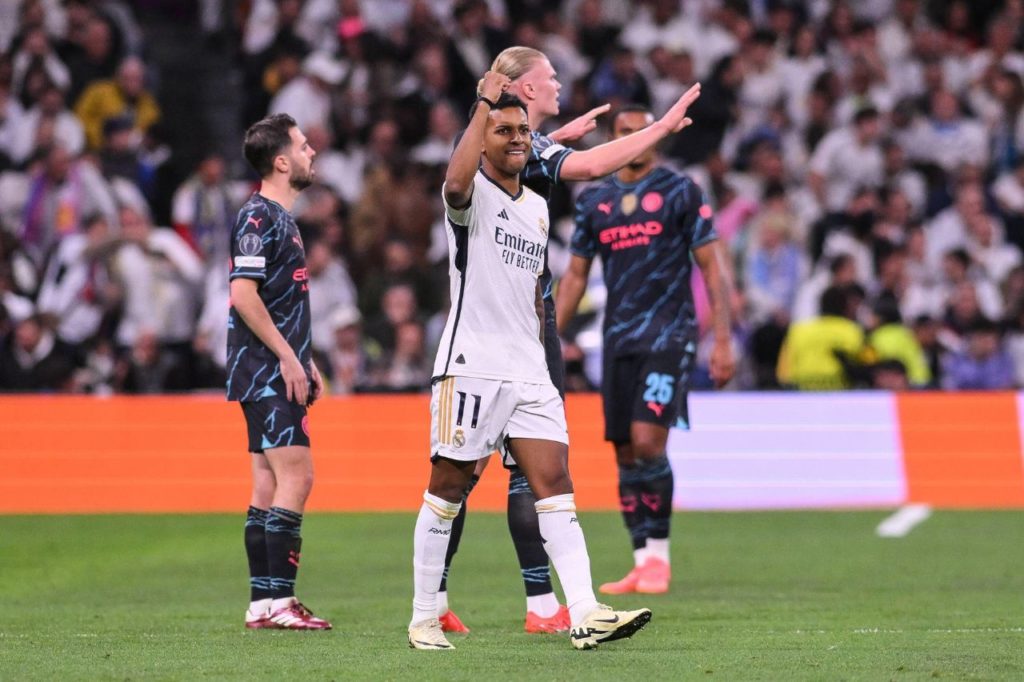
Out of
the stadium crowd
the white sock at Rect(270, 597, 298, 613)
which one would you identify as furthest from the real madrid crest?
the stadium crowd

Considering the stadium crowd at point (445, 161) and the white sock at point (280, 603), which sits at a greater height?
the stadium crowd at point (445, 161)

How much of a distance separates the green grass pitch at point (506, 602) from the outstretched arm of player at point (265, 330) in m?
1.14

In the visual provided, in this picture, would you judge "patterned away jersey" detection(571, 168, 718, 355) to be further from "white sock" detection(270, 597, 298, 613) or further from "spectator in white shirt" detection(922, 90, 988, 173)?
"spectator in white shirt" detection(922, 90, 988, 173)

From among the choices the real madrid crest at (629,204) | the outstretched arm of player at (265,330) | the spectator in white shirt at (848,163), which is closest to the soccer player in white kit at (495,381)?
the outstretched arm of player at (265,330)

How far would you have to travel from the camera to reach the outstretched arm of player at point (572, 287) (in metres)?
9.94

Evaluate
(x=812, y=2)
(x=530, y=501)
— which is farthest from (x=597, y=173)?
(x=812, y=2)

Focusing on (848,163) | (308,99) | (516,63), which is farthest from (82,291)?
(516,63)

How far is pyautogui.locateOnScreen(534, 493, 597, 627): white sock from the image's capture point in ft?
23.0

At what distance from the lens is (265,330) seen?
8.02 meters

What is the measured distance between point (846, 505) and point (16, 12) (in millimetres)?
12550

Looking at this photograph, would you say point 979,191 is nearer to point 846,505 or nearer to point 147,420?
point 846,505

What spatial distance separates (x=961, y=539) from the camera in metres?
12.6

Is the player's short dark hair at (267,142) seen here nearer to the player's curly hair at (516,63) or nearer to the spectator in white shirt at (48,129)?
the player's curly hair at (516,63)

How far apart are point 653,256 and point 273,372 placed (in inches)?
111
